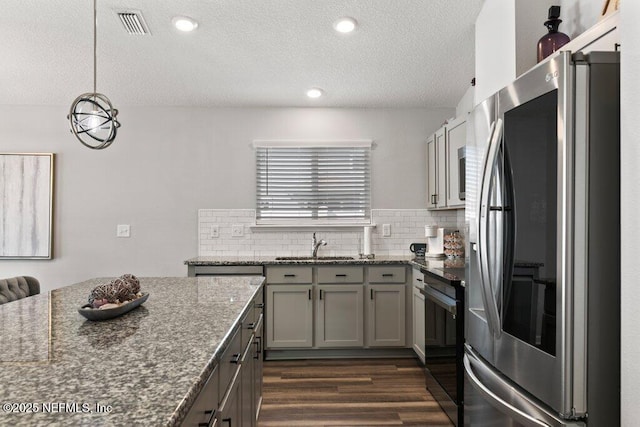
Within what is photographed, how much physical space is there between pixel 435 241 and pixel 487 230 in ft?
8.04

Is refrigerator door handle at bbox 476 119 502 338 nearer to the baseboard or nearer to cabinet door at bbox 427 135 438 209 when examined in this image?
the baseboard

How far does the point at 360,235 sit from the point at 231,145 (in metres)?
1.65

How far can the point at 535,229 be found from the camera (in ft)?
4.42

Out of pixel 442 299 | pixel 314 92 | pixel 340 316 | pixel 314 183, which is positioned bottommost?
pixel 340 316

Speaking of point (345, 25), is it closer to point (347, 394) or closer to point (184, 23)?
point (184, 23)

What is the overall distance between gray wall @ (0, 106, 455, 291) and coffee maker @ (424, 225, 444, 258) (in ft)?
1.59

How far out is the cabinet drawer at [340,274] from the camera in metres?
3.69

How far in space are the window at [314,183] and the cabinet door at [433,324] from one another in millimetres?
1544

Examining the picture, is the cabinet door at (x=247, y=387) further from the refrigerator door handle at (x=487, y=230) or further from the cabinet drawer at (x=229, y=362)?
the refrigerator door handle at (x=487, y=230)

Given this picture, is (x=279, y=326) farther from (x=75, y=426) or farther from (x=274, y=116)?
(x=75, y=426)

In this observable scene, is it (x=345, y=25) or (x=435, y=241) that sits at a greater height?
(x=345, y=25)

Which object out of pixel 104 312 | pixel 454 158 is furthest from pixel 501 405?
pixel 454 158

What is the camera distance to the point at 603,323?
1191mm

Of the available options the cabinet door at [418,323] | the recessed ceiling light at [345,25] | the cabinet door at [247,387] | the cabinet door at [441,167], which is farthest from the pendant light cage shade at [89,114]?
the cabinet door at [441,167]
